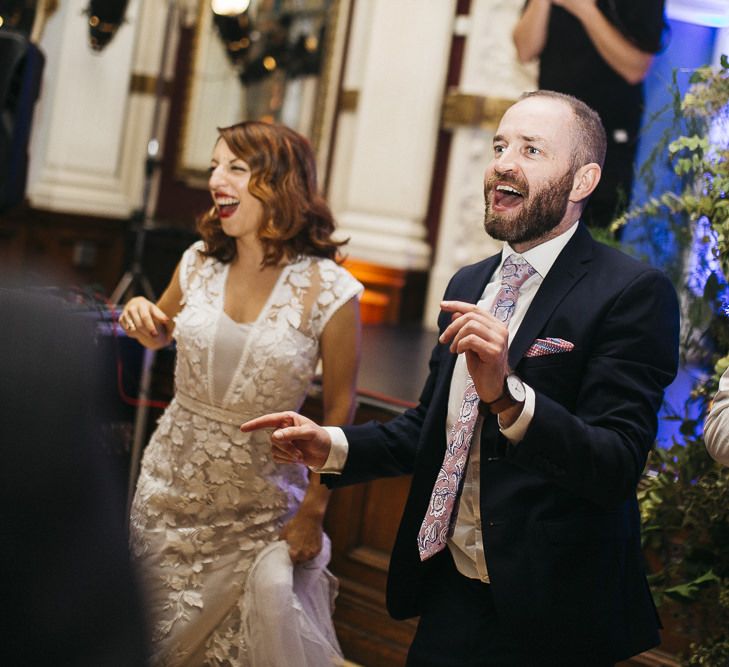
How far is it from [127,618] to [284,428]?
1084 millimetres

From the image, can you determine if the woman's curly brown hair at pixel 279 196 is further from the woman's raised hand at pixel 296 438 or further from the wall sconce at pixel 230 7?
the wall sconce at pixel 230 7

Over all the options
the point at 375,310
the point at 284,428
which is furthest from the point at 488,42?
the point at 284,428

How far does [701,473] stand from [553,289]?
3.02 feet

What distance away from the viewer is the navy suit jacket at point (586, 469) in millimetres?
1706

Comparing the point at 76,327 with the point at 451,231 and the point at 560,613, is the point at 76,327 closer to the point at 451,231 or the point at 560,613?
the point at 560,613

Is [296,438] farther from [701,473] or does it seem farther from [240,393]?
[701,473]

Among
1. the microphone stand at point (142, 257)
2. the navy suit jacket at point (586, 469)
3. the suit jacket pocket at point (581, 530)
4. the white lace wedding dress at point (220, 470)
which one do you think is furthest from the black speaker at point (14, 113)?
the suit jacket pocket at point (581, 530)

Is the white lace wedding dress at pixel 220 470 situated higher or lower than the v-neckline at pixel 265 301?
lower

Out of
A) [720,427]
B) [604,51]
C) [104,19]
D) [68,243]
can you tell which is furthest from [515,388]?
[68,243]

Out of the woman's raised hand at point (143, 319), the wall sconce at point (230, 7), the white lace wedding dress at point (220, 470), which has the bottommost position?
the white lace wedding dress at point (220, 470)

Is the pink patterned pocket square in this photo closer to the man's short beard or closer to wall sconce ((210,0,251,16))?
the man's short beard

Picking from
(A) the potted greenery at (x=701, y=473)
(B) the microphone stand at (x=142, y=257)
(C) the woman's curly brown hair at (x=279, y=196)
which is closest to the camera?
(A) the potted greenery at (x=701, y=473)

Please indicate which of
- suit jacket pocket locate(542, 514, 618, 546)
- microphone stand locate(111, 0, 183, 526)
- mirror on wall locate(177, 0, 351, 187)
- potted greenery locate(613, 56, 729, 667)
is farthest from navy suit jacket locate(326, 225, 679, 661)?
mirror on wall locate(177, 0, 351, 187)

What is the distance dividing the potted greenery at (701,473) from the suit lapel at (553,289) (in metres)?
0.55
